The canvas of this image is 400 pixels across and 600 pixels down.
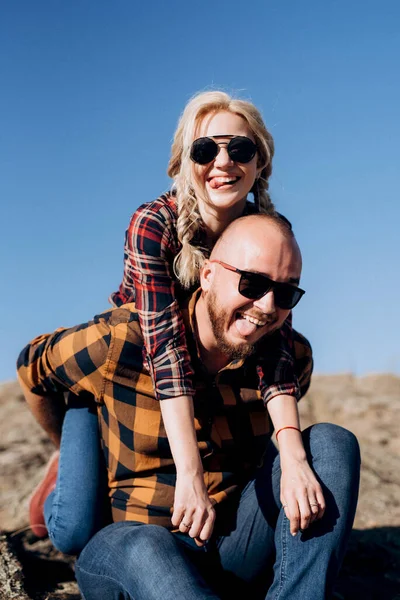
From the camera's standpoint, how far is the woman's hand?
2504 millimetres

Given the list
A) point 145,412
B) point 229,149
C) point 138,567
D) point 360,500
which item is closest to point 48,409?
point 145,412

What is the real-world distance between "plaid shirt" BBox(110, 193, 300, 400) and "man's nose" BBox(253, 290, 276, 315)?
25 centimetres

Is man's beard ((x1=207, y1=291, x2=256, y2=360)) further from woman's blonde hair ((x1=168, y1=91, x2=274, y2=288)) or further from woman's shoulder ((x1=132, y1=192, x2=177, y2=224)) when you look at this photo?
woman's shoulder ((x1=132, y1=192, x2=177, y2=224))

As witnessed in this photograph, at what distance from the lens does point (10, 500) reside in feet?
14.9

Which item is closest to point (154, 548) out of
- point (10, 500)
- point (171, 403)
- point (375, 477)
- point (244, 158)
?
point (171, 403)

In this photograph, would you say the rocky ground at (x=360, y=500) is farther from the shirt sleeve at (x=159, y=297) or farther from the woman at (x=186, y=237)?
the shirt sleeve at (x=159, y=297)

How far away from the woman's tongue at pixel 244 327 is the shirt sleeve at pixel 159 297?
0.80ft

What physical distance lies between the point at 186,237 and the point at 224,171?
1.21 feet

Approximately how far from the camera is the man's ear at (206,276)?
299 centimetres

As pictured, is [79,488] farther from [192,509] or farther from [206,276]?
[206,276]

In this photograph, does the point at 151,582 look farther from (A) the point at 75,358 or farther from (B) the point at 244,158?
(B) the point at 244,158

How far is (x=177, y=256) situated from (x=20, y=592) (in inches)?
68.5

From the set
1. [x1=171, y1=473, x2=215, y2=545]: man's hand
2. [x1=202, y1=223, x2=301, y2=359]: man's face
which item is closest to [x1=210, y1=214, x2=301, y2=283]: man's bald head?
[x1=202, y1=223, x2=301, y2=359]: man's face

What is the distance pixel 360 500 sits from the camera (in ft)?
15.7
